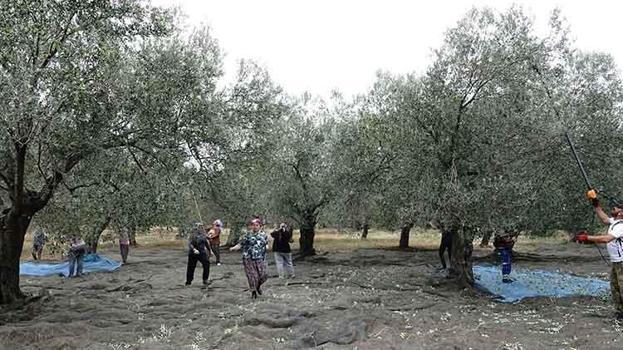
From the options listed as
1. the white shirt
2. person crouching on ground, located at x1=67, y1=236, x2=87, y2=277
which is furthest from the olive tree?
the white shirt

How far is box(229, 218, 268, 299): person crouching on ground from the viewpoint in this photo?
14852mm

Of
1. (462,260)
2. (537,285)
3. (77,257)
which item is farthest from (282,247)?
(537,285)

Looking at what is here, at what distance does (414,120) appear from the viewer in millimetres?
15680

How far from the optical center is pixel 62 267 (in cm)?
2266

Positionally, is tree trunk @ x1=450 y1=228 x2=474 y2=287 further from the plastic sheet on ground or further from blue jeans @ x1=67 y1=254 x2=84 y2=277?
blue jeans @ x1=67 y1=254 x2=84 y2=277

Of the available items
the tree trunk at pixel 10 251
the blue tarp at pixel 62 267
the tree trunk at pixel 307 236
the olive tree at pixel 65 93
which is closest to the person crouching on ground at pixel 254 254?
the olive tree at pixel 65 93

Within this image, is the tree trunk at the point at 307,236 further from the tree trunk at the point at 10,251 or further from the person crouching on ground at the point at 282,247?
the tree trunk at the point at 10,251

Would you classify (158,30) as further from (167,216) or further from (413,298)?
(413,298)

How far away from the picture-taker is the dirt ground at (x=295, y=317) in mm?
10359

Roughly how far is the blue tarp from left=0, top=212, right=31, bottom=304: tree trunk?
7.44m

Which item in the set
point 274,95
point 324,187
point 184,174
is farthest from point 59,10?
point 324,187

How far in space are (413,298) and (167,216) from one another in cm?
709

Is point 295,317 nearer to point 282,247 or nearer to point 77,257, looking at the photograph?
point 282,247

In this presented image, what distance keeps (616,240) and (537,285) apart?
6.93 metres
